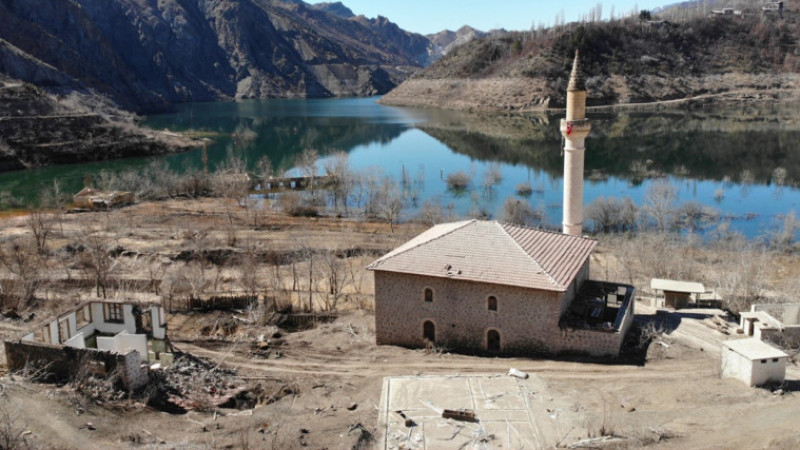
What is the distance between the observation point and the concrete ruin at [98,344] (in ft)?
51.9

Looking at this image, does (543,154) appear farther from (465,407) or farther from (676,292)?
(465,407)

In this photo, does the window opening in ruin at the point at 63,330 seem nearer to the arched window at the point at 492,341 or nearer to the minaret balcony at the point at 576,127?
the arched window at the point at 492,341

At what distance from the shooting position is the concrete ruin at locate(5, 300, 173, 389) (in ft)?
51.9

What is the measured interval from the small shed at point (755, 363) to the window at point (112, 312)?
55.0ft

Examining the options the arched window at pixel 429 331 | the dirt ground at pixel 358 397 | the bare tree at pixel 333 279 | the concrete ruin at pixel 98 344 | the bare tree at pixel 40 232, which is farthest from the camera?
the bare tree at pixel 40 232

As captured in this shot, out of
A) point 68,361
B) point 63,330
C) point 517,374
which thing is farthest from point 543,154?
point 68,361

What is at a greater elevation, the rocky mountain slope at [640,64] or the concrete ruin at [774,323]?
the rocky mountain slope at [640,64]

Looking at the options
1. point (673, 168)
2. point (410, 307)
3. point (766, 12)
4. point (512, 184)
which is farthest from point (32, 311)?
point (766, 12)

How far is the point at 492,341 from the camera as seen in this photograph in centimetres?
1947

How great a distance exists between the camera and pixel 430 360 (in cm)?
1875

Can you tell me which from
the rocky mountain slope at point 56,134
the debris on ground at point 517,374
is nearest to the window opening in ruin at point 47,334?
the debris on ground at point 517,374

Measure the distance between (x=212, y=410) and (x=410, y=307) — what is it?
268 inches

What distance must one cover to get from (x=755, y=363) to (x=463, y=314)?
7655 mm

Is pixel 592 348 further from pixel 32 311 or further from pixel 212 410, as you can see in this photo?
pixel 32 311
